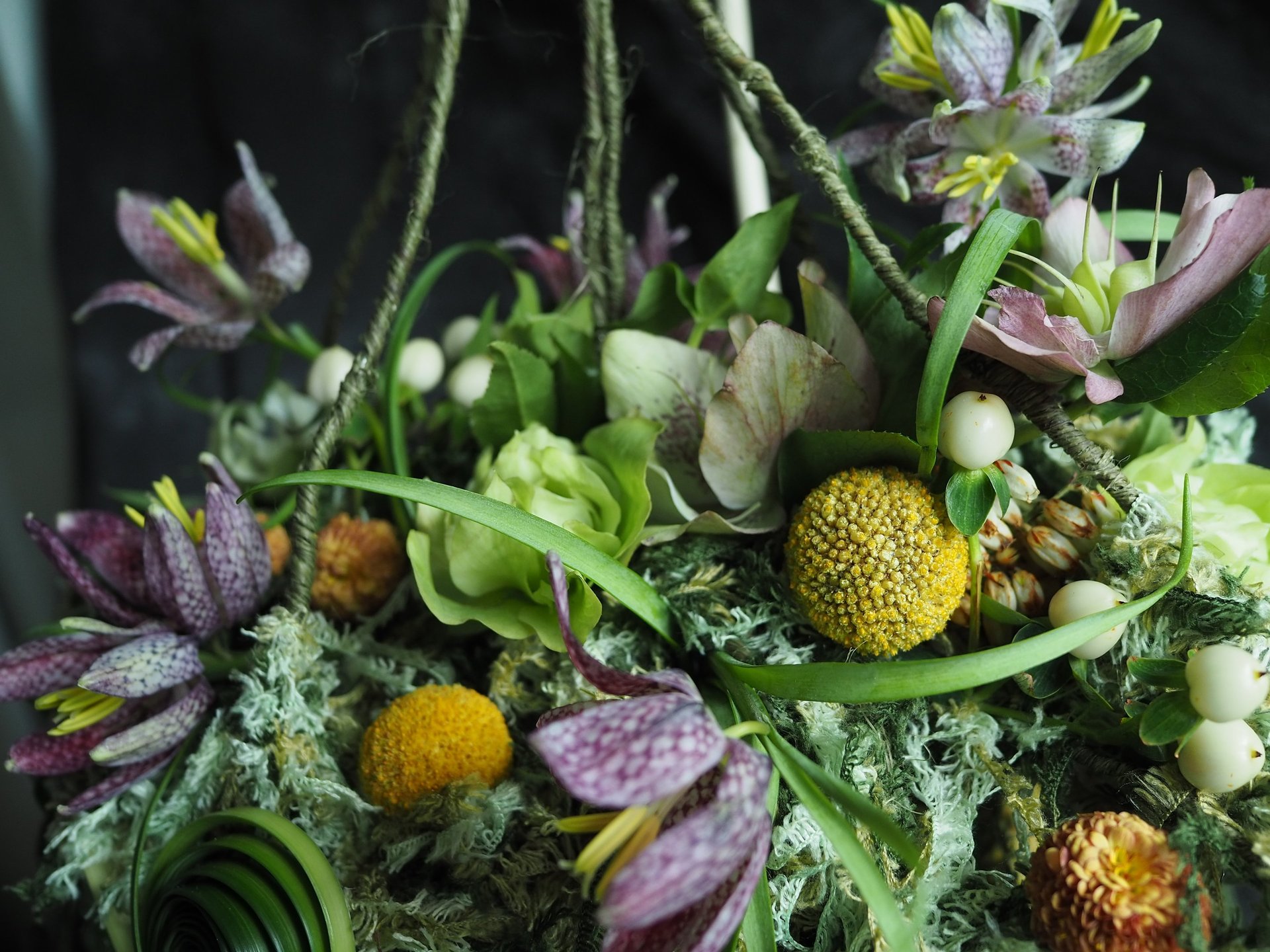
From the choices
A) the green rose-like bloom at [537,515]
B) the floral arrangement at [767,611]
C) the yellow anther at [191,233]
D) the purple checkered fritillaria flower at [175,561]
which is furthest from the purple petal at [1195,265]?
the yellow anther at [191,233]

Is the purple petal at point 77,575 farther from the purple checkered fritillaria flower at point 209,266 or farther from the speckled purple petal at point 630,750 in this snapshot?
the speckled purple petal at point 630,750

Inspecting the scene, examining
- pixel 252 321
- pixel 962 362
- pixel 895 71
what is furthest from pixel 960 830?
pixel 252 321

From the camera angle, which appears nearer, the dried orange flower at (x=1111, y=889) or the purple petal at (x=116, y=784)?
the dried orange flower at (x=1111, y=889)

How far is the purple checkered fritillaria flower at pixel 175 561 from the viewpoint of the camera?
0.48m

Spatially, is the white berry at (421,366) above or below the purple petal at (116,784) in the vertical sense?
above

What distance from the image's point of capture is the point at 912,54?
504 millimetres

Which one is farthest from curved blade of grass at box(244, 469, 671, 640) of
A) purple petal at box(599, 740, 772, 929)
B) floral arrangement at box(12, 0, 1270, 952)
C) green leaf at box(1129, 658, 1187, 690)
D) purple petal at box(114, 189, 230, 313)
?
purple petal at box(114, 189, 230, 313)

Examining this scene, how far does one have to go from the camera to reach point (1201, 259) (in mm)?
375

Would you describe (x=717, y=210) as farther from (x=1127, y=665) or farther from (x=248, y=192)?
(x=1127, y=665)

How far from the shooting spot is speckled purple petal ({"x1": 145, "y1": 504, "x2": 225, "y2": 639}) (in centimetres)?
47

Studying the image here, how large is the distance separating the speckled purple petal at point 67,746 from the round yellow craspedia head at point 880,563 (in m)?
0.36

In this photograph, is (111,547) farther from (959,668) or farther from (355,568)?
(959,668)

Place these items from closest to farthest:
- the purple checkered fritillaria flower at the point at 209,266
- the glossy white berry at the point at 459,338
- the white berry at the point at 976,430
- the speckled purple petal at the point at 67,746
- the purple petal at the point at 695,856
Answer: the purple petal at the point at 695,856 < the white berry at the point at 976,430 < the speckled purple petal at the point at 67,746 < the purple checkered fritillaria flower at the point at 209,266 < the glossy white berry at the point at 459,338

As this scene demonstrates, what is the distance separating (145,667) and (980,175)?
19.1 inches
